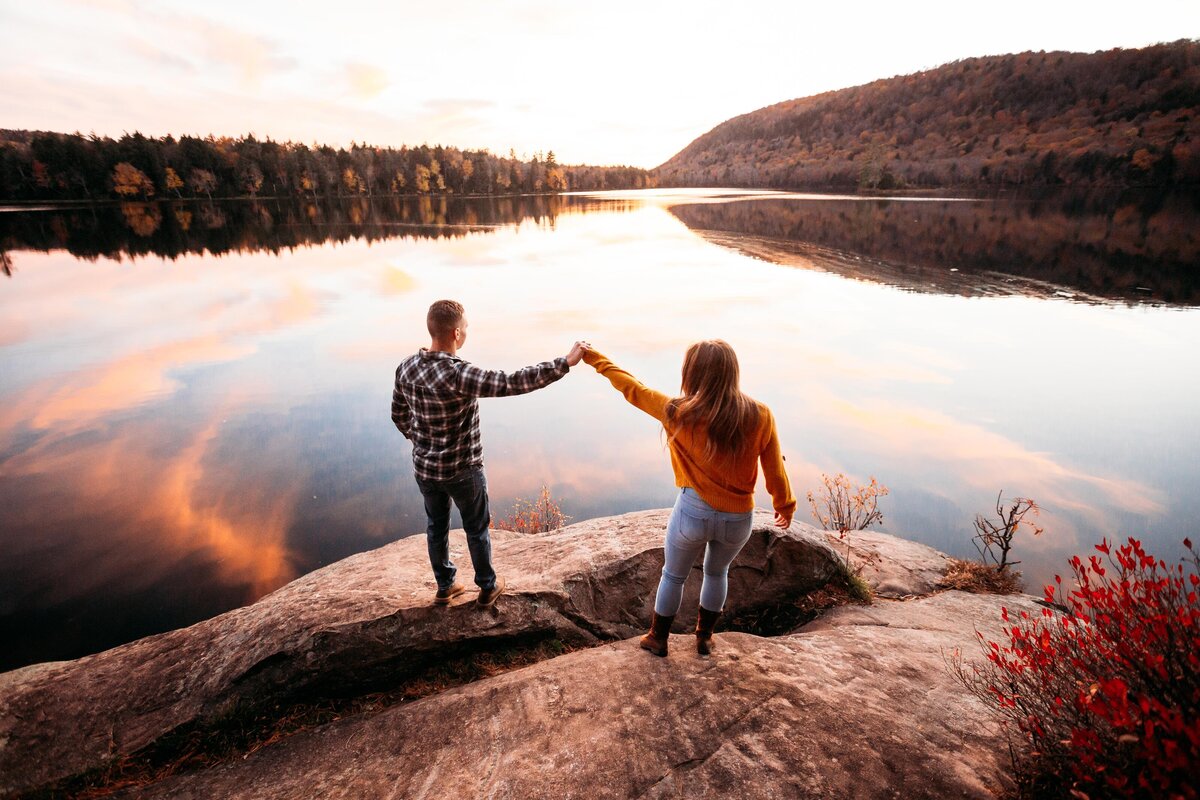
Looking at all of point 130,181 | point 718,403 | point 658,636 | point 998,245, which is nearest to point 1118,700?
point 718,403

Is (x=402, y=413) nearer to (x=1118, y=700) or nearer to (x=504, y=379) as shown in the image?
(x=504, y=379)

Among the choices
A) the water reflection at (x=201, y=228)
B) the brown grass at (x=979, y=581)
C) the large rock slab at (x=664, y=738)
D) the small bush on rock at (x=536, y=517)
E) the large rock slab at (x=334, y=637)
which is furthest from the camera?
the water reflection at (x=201, y=228)

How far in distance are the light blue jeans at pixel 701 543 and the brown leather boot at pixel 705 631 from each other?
58 millimetres

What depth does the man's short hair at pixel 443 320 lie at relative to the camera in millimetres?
3639

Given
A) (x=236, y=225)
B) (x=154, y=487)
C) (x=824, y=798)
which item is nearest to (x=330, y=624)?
(x=824, y=798)

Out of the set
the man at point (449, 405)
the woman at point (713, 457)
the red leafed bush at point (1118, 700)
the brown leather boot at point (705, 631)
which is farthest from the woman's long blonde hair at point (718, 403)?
the red leafed bush at point (1118, 700)

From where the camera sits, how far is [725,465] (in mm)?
3203

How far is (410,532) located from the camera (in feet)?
33.2

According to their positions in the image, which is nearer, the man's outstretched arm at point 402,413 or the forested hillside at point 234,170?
the man's outstretched arm at point 402,413

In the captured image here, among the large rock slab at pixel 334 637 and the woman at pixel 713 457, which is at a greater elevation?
the woman at pixel 713 457

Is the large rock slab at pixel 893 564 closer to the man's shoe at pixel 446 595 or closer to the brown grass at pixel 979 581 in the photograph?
the brown grass at pixel 979 581

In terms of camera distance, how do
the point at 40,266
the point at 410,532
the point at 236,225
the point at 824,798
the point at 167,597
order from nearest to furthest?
the point at 824,798
the point at 167,597
the point at 410,532
the point at 40,266
the point at 236,225

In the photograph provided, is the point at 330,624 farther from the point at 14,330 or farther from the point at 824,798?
the point at 14,330

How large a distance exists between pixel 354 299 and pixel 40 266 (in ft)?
98.3
